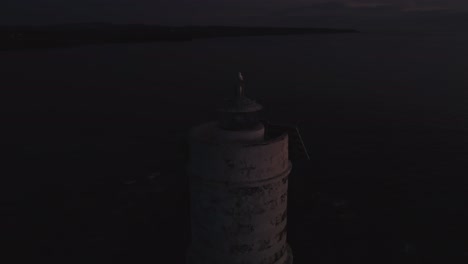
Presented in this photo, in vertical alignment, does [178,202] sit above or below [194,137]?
below

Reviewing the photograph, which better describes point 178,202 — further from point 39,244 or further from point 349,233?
point 349,233

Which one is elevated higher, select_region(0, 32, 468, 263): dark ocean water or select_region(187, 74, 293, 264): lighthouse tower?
select_region(187, 74, 293, 264): lighthouse tower

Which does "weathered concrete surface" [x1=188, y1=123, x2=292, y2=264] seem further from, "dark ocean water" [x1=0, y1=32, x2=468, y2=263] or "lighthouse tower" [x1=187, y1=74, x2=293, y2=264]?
"dark ocean water" [x1=0, y1=32, x2=468, y2=263]

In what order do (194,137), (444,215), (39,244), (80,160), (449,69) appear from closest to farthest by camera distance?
(194,137) < (39,244) < (444,215) < (80,160) < (449,69)

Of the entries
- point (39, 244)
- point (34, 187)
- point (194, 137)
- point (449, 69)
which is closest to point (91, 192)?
point (34, 187)

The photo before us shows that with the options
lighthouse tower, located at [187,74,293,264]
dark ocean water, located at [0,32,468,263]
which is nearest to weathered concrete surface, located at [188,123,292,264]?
lighthouse tower, located at [187,74,293,264]
